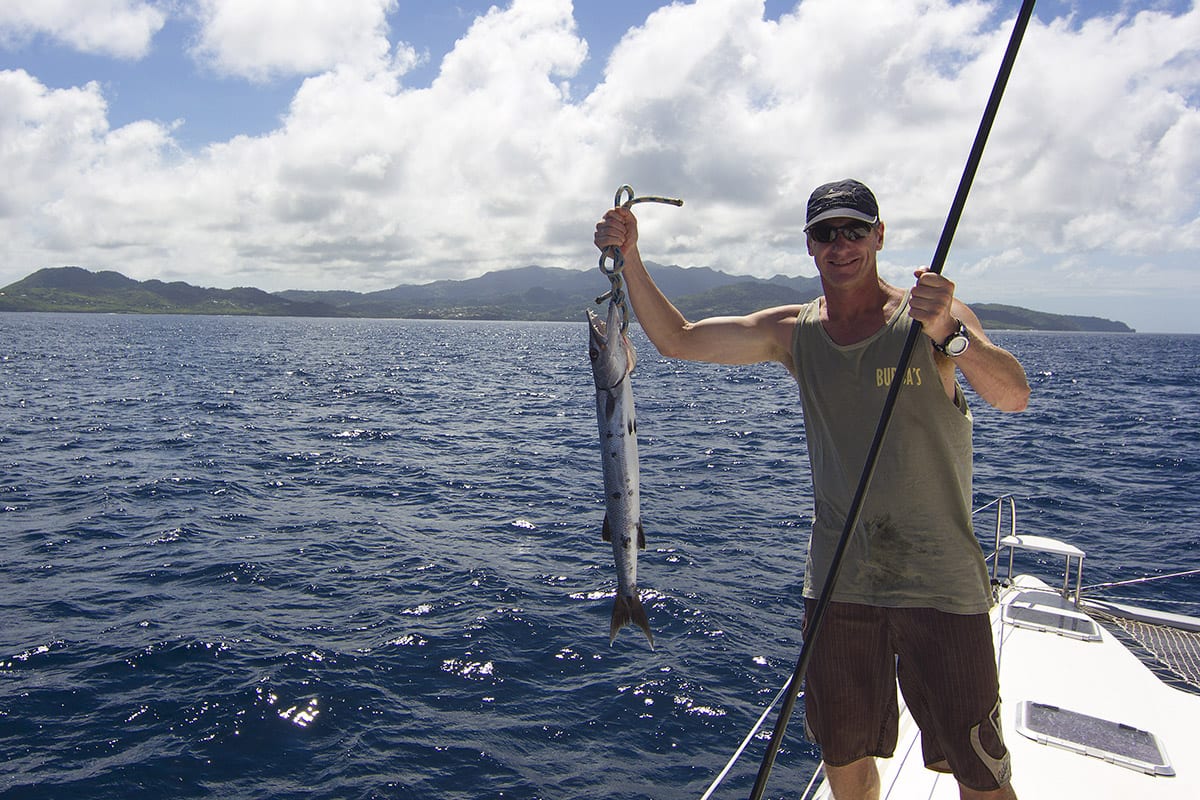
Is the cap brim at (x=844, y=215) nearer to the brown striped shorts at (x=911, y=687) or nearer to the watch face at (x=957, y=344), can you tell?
the watch face at (x=957, y=344)

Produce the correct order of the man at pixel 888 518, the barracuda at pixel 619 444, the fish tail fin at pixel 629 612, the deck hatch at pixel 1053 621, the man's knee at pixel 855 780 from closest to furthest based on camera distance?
the man at pixel 888 518 → the barracuda at pixel 619 444 → the man's knee at pixel 855 780 → the fish tail fin at pixel 629 612 → the deck hatch at pixel 1053 621

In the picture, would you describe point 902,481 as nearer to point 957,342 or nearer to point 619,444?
point 957,342

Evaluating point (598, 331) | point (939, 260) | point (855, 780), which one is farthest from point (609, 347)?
point (855, 780)

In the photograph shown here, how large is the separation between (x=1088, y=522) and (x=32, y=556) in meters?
28.4

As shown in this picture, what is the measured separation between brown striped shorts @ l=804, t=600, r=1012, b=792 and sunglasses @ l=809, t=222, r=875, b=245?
228 centimetres

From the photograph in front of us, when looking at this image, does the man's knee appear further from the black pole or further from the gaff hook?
the gaff hook

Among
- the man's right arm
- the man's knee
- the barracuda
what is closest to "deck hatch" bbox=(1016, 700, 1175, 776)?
the man's knee

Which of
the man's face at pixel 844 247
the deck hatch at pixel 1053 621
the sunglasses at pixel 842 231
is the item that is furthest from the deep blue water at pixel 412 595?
the sunglasses at pixel 842 231

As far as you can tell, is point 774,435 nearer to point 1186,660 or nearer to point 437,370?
point 1186,660

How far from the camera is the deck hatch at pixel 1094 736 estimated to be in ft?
20.0

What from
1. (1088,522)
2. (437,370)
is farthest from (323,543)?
(437,370)

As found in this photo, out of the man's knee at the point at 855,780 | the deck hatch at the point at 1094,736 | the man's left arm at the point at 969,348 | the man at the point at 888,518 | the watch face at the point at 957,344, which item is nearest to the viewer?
the man's left arm at the point at 969,348

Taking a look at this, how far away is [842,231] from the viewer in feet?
14.5

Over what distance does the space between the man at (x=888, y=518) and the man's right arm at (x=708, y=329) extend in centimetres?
21
